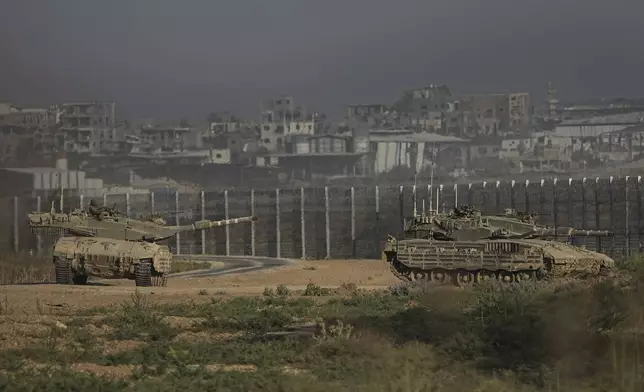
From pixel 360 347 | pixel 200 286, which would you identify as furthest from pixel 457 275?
pixel 360 347

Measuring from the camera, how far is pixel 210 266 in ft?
165

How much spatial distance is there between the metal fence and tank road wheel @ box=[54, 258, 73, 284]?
18498mm

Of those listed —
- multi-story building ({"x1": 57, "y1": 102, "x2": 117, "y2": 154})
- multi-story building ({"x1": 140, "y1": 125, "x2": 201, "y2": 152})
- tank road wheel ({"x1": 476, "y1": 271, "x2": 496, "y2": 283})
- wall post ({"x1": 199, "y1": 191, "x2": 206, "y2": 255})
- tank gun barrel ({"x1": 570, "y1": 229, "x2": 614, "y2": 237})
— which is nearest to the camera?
tank road wheel ({"x1": 476, "y1": 271, "x2": 496, "y2": 283})

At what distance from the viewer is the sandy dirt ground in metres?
32.4

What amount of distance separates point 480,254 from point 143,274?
885 centimetres

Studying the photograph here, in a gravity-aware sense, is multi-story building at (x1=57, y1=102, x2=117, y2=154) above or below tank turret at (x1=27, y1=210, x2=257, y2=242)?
above

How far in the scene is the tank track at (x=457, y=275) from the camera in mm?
34250

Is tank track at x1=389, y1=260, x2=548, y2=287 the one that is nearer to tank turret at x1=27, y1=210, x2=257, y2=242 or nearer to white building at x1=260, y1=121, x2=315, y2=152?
tank turret at x1=27, y1=210, x2=257, y2=242

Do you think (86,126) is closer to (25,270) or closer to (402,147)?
(402,147)

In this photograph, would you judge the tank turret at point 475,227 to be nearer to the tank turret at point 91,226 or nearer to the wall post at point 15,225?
the tank turret at point 91,226

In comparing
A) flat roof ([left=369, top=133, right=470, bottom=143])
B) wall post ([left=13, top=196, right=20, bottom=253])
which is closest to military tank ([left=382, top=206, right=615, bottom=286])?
wall post ([left=13, top=196, right=20, bottom=253])

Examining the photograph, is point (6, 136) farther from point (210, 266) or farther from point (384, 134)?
point (384, 134)

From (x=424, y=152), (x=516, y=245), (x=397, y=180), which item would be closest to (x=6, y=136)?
(x=397, y=180)

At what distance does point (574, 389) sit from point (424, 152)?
90.9 metres
